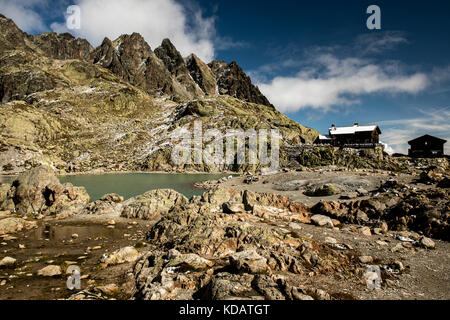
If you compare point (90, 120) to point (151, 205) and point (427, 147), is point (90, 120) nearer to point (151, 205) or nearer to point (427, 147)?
point (151, 205)

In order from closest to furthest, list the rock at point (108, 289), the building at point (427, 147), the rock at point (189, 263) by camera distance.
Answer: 1. the rock at point (108, 289)
2. the rock at point (189, 263)
3. the building at point (427, 147)

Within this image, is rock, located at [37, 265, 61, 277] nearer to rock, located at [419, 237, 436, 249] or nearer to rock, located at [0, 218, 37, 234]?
rock, located at [0, 218, 37, 234]

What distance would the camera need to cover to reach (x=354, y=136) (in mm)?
82812

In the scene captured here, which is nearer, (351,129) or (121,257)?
(121,257)

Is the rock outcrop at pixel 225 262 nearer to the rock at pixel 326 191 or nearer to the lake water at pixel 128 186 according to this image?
the rock at pixel 326 191

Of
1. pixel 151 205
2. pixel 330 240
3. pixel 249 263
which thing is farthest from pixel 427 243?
pixel 151 205

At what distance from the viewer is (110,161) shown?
352ft

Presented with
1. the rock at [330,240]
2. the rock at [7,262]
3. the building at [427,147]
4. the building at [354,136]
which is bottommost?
the rock at [7,262]

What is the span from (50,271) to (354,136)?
301 feet

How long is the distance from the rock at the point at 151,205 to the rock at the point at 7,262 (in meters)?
13.0

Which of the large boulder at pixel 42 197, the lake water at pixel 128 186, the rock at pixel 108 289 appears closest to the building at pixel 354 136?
the lake water at pixel 128 186

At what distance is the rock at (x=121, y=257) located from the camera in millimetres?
14992
